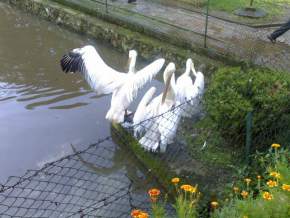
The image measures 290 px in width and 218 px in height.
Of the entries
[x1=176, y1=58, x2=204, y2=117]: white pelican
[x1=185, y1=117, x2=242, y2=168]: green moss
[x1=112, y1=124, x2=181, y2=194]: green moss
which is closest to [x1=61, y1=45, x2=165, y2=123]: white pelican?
[x1=112, y1=124, x2=181, y2=194]: green moss

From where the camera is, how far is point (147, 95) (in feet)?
19.0

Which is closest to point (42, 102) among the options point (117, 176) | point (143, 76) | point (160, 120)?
point (143, 76)

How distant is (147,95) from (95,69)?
3.22 ft

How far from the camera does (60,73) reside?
802cm

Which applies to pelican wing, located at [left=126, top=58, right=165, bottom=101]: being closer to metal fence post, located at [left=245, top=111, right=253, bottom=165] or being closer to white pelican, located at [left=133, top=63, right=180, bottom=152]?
white pelican, located at [left=133, top=63, right=180, bottom=152]

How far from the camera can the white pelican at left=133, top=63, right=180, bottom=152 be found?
5289 millimetres

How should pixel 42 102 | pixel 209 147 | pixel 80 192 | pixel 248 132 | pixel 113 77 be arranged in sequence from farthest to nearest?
pixel 42 102 < pixel 113 77 < pixel 209 147 < pixel 80 192 < pixel 248 132

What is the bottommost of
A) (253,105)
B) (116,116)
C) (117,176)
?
(117,176)

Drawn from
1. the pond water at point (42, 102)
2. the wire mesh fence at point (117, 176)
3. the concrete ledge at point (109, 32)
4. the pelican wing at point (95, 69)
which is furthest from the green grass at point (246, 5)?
the wire mesh fence at point (117, 176)

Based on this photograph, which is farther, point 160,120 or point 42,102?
point 42,102

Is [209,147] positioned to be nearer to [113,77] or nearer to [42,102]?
[113,77]

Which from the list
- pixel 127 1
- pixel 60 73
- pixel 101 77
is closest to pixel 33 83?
pixel 60 73

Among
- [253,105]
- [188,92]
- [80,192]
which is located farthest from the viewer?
[188,92]

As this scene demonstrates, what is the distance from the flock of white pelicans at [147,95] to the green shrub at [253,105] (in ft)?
1.45
